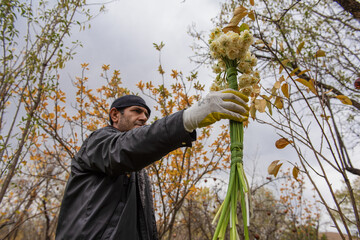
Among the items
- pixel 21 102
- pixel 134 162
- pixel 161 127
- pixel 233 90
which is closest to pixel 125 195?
pixel 134 162

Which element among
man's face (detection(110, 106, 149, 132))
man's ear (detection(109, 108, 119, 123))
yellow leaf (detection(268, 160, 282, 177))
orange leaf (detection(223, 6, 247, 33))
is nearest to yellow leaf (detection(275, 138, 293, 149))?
yellow leaf (detection(268, 160, 282, 177))

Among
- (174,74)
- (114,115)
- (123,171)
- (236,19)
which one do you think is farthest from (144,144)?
(174,74)

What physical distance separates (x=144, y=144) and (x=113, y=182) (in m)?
0.49

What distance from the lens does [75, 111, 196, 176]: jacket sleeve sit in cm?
119

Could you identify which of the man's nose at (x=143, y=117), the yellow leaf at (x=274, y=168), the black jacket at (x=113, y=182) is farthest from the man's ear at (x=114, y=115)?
the yellow leaf at (x=274, y=168)

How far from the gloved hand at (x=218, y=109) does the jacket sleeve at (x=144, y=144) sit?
61mm

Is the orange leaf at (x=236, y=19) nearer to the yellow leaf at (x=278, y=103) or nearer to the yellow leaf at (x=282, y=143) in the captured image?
the yellow leaf at (x=278, y=103)

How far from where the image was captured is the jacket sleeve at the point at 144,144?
3.89 feet

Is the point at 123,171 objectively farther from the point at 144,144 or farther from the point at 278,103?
the point at 278,103

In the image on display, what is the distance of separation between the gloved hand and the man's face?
90 centimetres

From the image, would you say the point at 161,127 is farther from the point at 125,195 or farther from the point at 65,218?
the point at 65,218

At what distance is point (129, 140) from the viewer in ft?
4.10

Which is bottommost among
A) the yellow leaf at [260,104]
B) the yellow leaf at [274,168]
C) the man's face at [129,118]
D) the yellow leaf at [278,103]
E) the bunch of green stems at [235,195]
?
the bunch of green stems at [235,195]

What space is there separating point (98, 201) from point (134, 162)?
424 mm
